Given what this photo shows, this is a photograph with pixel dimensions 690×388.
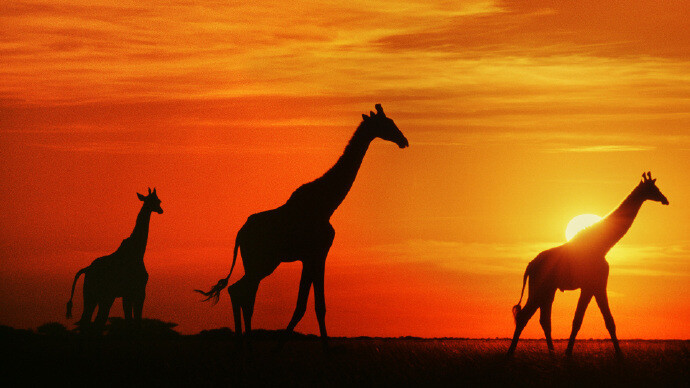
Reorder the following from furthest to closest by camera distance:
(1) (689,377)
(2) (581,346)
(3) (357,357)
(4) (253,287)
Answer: (2) (581,346), (4) (253,287), (3) (357,357), (1) (689,377)

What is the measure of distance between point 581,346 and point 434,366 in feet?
19.1

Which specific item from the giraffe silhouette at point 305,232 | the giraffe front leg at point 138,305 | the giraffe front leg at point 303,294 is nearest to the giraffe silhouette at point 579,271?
the giraffe silhouette at point 305,232

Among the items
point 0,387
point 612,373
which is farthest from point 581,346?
point 0,387

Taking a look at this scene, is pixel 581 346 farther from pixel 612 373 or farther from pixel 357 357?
pixel 357 357

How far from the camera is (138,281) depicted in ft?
79.3

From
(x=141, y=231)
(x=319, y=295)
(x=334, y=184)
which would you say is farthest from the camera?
(x=141, y=231)

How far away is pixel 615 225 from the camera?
2125cm

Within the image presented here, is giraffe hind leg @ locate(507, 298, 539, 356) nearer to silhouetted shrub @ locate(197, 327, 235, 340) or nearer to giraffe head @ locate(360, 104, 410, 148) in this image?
giraffe head @ locate(360, 104, 410, 148)

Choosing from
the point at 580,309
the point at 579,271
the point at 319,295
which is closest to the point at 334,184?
the point at 319,295

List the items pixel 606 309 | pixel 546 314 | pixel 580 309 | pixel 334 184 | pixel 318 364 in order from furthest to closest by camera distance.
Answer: pixel 546 314, pixel 580 309, pixel 606 309, pixel 334 184, pixel 318 364

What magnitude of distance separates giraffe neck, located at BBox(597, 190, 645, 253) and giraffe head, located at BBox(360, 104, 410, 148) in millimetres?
4782

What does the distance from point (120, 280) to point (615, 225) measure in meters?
11.6

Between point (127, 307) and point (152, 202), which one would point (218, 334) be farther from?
point (152, 202)

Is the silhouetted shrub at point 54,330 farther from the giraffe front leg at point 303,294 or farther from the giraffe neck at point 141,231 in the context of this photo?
the giraffe front leg at point 303,294
